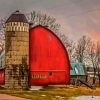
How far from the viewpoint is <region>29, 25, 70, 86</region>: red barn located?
5922 centimetres

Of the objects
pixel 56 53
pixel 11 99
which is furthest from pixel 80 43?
pixel 11 99

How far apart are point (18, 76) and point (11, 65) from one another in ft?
5.92

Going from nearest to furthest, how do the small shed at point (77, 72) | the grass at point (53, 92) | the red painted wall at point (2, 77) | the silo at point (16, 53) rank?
the grass at point (53, 92) → the silo at point (16, 53) → the red painted wall at point (2, 77) → the small shed at point (77, 72)

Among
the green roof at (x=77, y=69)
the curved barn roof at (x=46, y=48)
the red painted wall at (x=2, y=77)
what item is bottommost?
the red painted wall at (x=2, y=77)

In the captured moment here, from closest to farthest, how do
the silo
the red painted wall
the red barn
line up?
the silo
the red painted wall
the red barn

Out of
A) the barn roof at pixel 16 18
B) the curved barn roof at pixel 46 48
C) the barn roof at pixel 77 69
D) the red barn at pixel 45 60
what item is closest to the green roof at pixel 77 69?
the barn roof at pixel 77 69

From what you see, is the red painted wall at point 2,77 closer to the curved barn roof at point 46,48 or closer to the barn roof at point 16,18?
the curved barn roof at point 46,48

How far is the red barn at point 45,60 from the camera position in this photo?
59.2 m

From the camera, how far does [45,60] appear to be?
59969 mm

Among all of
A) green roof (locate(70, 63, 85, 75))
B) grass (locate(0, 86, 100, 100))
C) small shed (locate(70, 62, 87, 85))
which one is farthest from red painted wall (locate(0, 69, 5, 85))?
green roof (locate(70, 63, 85, 75))

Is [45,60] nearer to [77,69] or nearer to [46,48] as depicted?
[46,48]

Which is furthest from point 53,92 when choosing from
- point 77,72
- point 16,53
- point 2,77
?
point 77,72

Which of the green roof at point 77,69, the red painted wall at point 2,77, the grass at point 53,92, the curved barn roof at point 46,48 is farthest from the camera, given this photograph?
the green roof at point 77,69

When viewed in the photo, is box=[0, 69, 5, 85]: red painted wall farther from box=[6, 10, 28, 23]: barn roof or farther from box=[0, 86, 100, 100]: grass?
box=[6, 10, 28, 23]: barn roof
